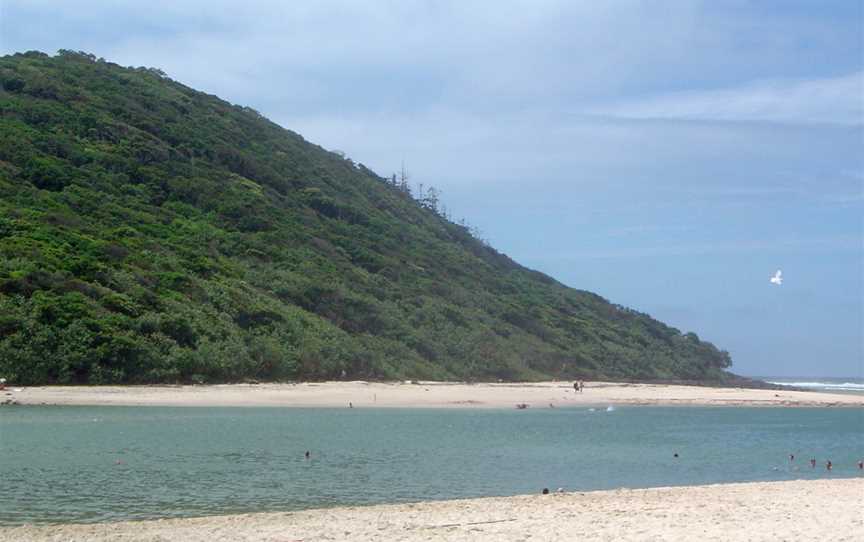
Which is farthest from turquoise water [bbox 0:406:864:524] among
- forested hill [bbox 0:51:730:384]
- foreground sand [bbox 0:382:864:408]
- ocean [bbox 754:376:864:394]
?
ocean [bbox 754:376:864:394]

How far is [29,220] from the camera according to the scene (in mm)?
43312

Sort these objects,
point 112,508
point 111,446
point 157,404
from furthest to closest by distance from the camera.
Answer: point 157,404 < point 111,446 < point 112,508

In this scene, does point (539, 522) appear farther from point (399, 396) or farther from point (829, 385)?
point (829, 385)

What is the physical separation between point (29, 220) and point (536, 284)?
197 ft

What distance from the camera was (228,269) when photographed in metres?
51.7

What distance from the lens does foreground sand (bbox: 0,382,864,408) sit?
110 ft

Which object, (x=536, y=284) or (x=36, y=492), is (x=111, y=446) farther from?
(x=536, y=284)

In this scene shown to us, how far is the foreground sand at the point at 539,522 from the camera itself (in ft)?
42.3

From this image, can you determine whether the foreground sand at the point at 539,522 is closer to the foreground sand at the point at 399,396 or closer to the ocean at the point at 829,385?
the foreground sand at the point at 399,396

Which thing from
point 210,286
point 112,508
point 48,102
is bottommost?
point 112,508

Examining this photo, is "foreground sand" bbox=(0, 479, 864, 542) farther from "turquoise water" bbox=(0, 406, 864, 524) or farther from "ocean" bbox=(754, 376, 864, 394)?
"ocean" bbox=(754, 376, 864, 394)

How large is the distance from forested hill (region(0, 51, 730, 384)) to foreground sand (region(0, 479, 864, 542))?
22.4 metres

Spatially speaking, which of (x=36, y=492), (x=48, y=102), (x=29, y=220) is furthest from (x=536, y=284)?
(x=36, y=492)

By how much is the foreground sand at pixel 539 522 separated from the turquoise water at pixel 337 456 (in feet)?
5.06
